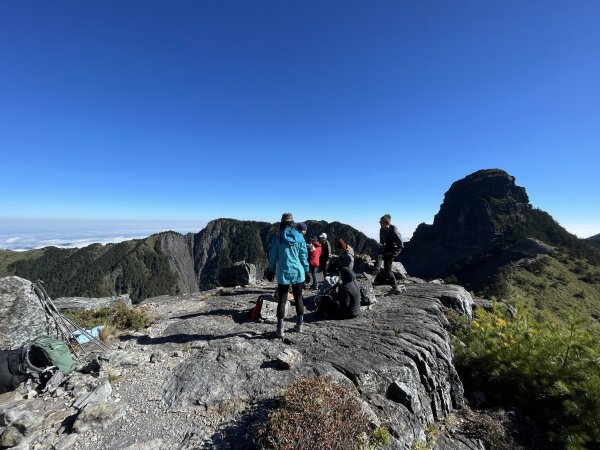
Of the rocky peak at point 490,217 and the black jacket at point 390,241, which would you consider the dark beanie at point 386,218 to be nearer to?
the black jacket at point 390,241

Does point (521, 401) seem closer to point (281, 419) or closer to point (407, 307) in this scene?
point (407, 307)

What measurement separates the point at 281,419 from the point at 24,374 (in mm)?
6560

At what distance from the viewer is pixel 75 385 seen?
6.41 meters

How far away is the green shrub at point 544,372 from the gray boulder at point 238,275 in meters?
11.6

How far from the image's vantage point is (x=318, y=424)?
427 centimetres

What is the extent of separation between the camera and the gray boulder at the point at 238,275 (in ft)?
56.9

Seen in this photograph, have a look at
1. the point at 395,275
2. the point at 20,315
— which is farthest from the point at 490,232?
the point at 20,315

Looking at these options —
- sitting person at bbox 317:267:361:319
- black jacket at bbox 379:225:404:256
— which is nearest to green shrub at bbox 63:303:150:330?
sitting person at bbox 317:267:361:319

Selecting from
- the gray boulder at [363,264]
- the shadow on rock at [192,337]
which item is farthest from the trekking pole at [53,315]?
the gray boulder at [363,264]

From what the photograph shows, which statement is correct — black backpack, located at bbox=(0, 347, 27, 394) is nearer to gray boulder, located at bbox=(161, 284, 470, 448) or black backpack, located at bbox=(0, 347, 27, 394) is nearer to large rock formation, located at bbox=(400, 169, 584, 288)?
gray boulder, located at bbox=(161, 284, 470, 448)

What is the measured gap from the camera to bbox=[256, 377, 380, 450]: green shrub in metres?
4.09

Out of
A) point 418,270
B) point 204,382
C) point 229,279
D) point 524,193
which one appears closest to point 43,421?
point 204,382

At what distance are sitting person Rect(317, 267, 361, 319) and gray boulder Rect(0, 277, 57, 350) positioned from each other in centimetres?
875

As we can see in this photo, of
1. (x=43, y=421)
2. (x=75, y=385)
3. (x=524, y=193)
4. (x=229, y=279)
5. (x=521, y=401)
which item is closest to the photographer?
(x=43, y=421)
